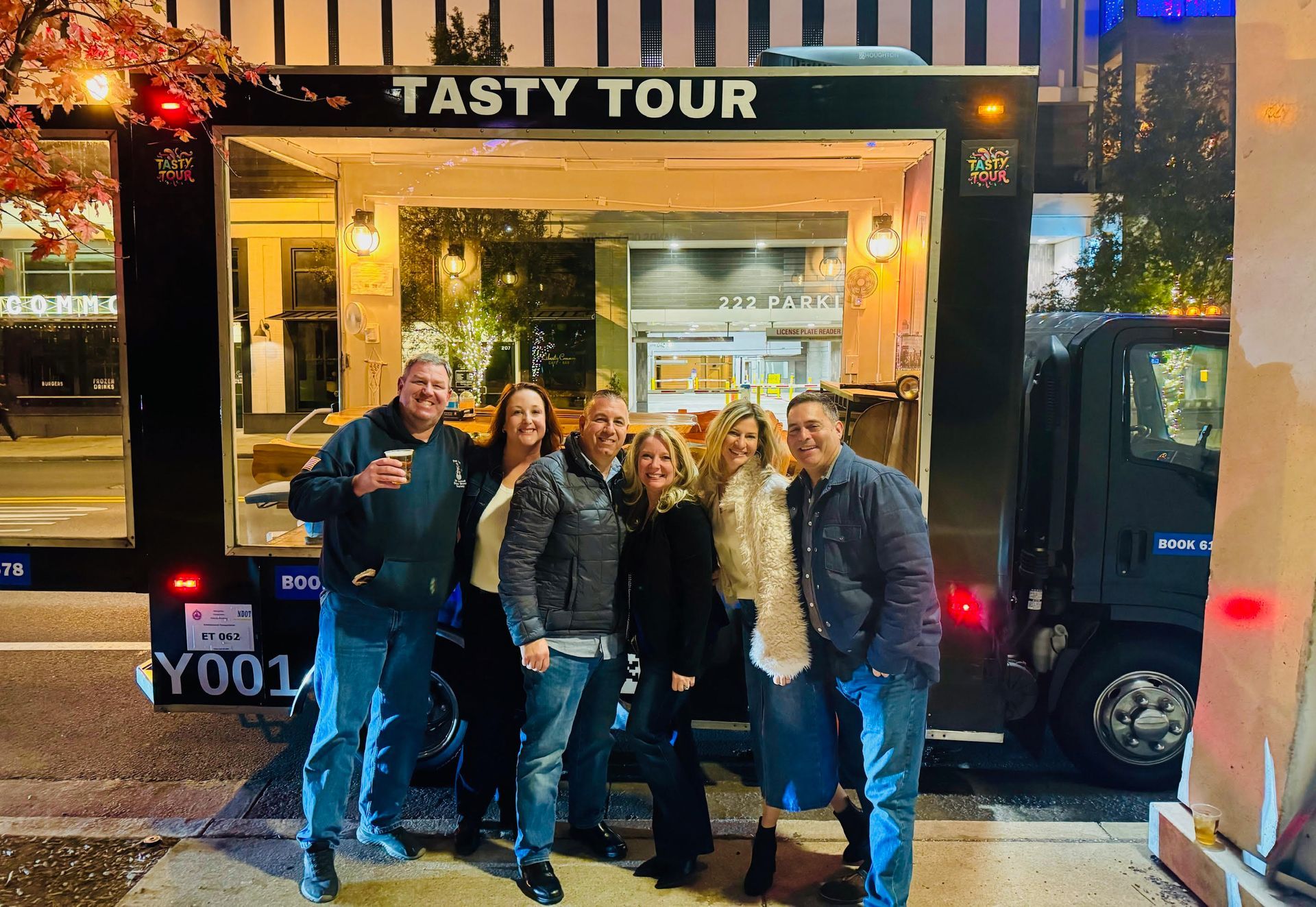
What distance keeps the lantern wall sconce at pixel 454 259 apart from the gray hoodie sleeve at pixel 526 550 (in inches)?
217

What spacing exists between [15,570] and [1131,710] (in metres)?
5.03

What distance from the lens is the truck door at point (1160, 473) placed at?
3707 millimetres

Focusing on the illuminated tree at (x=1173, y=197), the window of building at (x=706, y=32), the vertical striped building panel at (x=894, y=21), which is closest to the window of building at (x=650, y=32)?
the window of building at (x=706, y=32)

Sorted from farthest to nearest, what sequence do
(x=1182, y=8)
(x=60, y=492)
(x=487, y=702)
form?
(x=1182, y=8) → (x=60, y=492) → (x=487, y=702)

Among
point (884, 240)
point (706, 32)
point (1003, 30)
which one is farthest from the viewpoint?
point (706, 32)

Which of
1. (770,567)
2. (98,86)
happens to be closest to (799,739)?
(770,567)

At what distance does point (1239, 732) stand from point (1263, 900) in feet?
1.65

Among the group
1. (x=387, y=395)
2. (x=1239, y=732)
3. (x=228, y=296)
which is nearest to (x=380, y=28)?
(x=387, y=395)

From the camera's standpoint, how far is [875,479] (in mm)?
2721

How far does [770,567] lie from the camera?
2.88 meters

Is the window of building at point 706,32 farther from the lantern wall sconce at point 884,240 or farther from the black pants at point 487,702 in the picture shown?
the black pants at point 487,702

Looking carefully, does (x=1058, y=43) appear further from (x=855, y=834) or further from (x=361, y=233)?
(x=855, y=834)

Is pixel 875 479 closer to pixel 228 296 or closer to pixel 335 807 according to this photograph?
pixel 335 807

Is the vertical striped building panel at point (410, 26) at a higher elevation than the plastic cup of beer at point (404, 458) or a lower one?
higher
